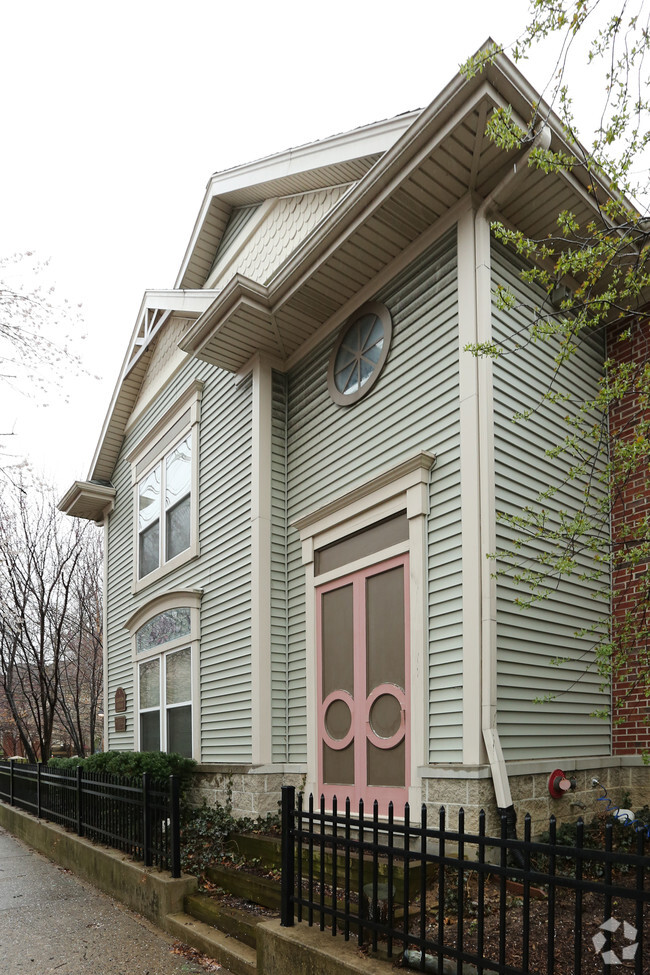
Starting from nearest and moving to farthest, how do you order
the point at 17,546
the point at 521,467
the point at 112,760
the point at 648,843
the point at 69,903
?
the point at 648,843 < the point at 521,467 < the point at 69,903 < the point at 112,760 < the point at 17,546

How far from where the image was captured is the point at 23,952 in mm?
6504

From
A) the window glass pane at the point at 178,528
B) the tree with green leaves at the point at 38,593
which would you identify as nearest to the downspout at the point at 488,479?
the window glass pane at the point at 178,528

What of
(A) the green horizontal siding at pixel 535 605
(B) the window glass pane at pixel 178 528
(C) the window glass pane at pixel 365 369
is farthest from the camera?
(B) the window glass pane at pixel 178 528

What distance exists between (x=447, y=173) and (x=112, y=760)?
7984 millimetres

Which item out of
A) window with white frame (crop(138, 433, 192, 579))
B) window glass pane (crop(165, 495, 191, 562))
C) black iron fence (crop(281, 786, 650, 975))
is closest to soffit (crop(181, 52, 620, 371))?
window with white frame (crop(138, 433, 192, 579))

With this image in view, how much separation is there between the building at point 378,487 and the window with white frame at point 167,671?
0.22 ft

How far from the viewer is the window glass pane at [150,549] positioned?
12.9 metres

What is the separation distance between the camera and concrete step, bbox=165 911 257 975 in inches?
228

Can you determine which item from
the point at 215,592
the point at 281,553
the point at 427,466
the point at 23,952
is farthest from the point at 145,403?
the point at 23,952

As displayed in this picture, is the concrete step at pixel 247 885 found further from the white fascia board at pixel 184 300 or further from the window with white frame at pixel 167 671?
the white fascia board at pixel 184 300

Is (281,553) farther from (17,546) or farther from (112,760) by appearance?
(17,546)

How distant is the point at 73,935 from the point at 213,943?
61.5 inches

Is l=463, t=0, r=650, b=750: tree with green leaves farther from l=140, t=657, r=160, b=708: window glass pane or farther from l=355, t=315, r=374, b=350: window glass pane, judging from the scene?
l=140, t=657, r=160, b=708: window glass pane

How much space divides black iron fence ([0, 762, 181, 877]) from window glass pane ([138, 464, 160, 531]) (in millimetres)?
4054
